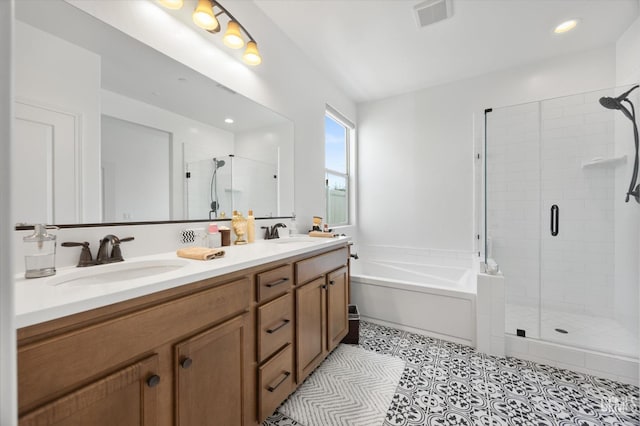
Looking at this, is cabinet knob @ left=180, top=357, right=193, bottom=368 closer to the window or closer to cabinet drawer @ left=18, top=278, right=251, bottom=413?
cabinet drawer @ left=18, top=278, right=251, bottom=413

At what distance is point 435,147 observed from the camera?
3.21 m

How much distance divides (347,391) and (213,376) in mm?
941

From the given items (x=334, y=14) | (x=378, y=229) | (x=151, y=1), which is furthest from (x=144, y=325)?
(x=378, y=229)

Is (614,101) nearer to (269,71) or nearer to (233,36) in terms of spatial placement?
(269,71)

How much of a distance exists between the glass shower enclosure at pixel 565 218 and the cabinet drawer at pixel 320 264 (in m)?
1.26

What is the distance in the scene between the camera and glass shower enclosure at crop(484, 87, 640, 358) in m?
2.07

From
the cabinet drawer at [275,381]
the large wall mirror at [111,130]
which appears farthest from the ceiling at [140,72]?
the cabinet drawer at [275,381]

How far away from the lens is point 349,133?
146 inches

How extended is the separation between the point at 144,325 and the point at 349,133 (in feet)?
11.2

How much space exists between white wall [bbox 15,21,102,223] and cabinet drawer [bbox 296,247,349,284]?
0.95 meters

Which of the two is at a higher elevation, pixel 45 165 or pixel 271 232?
pixel 45 165

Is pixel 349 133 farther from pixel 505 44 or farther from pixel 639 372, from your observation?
pixel 639 372

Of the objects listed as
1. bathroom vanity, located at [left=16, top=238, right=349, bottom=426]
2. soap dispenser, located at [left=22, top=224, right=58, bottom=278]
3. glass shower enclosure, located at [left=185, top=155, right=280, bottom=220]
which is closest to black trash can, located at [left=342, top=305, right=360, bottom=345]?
bathroom vanity, located at [left=16, top=238, right=349, bottom=426]

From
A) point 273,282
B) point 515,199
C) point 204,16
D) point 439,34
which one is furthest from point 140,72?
point 515,199
